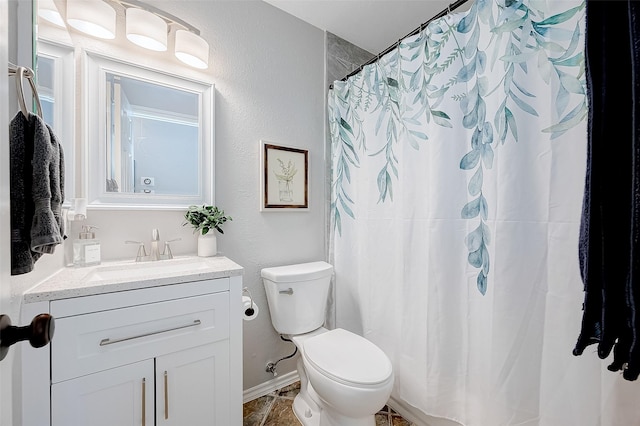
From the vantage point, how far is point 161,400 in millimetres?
980

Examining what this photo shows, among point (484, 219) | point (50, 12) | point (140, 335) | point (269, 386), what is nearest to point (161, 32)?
point (50, 12)

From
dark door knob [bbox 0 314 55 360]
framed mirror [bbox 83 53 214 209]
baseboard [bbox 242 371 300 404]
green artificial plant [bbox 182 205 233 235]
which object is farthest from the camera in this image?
baseboard [bbox 242 371 300 404]

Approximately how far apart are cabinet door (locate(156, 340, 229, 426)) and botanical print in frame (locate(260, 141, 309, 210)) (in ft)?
2.82

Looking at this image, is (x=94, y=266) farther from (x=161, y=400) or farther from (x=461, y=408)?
(x=461, y=408)

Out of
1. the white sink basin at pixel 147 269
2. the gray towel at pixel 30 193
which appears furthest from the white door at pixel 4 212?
the white sink basin at pixel 147 269

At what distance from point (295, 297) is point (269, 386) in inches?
26.0

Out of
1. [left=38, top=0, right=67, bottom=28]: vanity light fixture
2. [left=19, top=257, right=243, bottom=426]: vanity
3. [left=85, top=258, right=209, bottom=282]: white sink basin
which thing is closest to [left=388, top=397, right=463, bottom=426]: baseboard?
[left=19, top=257, right=243, bottom=426]: vanity

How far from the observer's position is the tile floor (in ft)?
4.79

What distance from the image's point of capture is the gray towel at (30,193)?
61 centimetres

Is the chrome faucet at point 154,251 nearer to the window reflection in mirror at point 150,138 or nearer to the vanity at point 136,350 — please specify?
the vanity at point 136,350

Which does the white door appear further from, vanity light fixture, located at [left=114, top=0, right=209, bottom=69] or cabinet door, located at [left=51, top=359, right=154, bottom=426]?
vanity light fixture, located at [left=114, top=0, right=209, bottom=69]

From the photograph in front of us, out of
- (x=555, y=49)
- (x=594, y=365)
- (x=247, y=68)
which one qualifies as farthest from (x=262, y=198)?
(x=594, y=365)

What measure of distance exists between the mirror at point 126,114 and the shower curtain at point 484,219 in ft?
3.34

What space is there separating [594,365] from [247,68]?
6.66 ft
